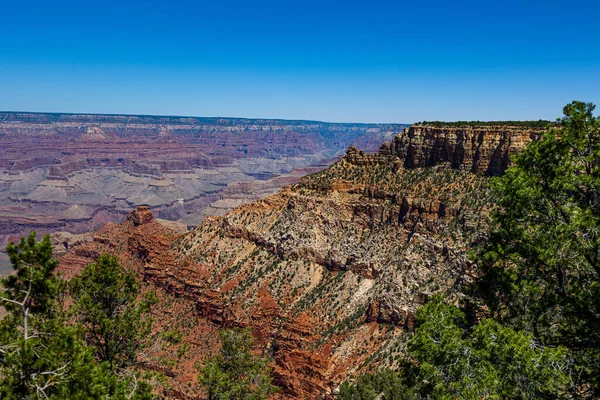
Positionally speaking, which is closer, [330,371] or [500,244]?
[500,244]

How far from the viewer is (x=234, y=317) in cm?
5688

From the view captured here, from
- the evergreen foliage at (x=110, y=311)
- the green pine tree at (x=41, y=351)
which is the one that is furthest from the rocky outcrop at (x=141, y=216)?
the green pine tree at (x=41, y=351)

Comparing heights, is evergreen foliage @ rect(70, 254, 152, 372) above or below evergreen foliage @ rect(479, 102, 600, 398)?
below

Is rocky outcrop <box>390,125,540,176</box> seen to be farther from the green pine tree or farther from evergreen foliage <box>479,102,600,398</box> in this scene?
the green pine tree

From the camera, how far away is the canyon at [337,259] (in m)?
47.3

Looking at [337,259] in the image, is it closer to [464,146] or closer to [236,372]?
[464,146]

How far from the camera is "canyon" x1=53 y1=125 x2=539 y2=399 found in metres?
47.3

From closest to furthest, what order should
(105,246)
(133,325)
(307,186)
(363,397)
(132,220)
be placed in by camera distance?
1. (133,325)
2. (363,397)
3. (307,186)
4. (105,246)
5. (132,220)

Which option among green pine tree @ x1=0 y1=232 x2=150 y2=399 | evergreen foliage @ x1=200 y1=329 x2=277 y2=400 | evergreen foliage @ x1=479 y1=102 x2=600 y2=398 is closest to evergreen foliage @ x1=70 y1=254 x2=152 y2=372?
green pine tree @ x1=0 y1=232 x2=150 y2=399

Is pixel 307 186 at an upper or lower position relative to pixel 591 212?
lower

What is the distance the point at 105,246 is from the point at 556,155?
8951cm

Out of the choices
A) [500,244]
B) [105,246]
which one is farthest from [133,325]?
[105,246]

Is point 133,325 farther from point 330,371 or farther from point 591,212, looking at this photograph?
point 330,371

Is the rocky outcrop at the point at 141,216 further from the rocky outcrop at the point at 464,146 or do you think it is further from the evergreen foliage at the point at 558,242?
the evergreen foliage at the point at 558,242
